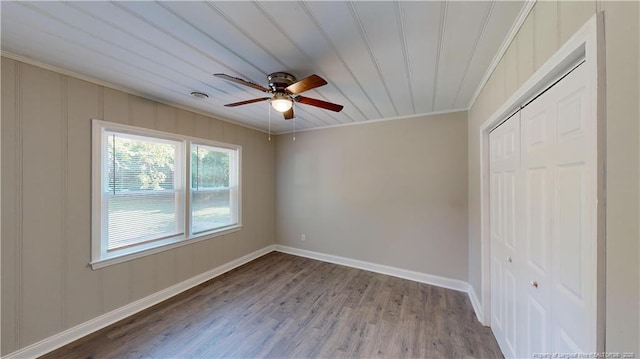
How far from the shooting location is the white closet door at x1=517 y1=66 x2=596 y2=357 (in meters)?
0.83

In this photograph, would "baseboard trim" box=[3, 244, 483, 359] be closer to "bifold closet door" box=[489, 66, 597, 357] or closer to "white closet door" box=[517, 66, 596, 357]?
"bifold closet door" box=[489, 66, 597, 357]

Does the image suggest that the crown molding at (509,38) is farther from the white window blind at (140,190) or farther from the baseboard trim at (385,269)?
the white window blind at (140,190)

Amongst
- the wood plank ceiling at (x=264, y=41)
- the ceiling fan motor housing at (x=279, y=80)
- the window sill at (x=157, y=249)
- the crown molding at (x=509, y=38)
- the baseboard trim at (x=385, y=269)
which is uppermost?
the wood plank ceiling at (x=264, y=41)

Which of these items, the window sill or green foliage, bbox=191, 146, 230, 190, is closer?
the window sill

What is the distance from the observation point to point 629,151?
0.60 m

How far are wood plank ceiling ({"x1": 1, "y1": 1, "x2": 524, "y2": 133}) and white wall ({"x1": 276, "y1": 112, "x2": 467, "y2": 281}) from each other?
39.6 inches

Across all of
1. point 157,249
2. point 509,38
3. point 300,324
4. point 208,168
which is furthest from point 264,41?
point 157,249

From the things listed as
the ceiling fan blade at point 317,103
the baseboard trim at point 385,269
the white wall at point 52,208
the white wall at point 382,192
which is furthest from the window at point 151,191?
the ceiling fan blade at point 317,103

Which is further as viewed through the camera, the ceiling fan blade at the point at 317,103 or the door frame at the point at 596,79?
the ceiling fan blade at the point at 317,103

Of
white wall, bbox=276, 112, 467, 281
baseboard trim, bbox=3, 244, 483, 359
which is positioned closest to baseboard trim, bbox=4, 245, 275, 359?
baseboard trim, bbox=3, 244, 483, 359

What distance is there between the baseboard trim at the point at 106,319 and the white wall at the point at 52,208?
0.05 metres

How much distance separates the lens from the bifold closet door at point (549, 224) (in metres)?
0.84

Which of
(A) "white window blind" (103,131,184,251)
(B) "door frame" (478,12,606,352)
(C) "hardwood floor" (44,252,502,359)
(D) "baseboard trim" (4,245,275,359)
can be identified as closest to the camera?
(B) "door frame" (478,12,606,352)

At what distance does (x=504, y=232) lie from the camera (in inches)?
68.6
